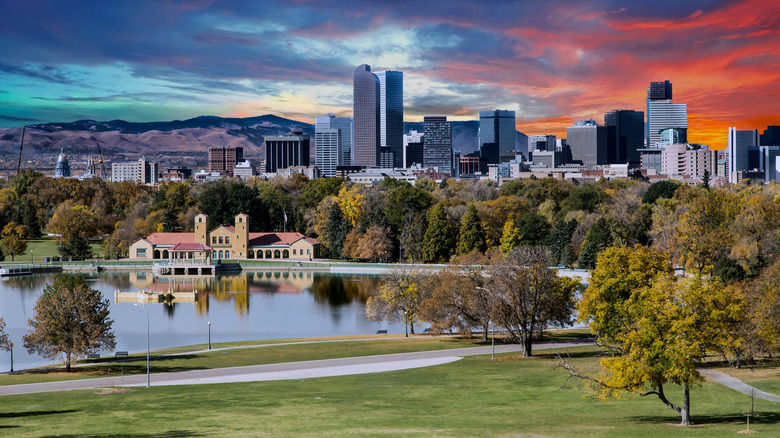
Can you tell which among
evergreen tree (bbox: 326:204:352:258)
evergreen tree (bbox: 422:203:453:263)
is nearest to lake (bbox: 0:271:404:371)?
evergreen tree (bbox: 422:203:453:263)

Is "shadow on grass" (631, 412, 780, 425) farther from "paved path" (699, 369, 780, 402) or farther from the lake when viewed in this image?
the lake

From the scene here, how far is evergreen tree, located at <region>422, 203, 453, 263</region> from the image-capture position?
110 m

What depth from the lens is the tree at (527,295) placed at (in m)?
47.2

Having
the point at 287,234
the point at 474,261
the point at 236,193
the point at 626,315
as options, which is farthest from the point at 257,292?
the point at 626,315

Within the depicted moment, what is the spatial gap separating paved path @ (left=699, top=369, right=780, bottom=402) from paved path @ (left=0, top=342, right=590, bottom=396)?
44.6ft

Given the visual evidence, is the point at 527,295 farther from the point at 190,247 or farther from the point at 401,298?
the point at 190,247

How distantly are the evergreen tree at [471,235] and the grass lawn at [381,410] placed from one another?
67.6 m

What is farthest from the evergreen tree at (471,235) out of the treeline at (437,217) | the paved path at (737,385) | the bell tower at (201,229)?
the paved path at (737,385)

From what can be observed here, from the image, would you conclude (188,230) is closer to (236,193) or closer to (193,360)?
(236,193)

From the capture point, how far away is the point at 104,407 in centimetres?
3056

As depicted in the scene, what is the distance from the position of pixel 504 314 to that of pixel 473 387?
12.9 meters

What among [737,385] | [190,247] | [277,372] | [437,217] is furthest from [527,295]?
[190,247]

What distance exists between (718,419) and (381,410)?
1187 cm

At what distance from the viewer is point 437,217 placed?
110 metres
